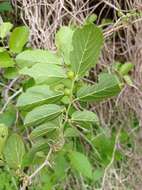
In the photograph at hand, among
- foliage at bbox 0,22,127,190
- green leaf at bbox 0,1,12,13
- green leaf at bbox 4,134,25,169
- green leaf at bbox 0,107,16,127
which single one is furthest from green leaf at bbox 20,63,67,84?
green leaf at bbox 0,1,12,13

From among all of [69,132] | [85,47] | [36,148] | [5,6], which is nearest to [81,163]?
[69,132]

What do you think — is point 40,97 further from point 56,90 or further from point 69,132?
point 69,132

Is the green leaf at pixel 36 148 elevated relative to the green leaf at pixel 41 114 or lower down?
lower down

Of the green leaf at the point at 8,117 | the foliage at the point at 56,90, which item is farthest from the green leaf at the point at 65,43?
the green leaf at the point at 8,117

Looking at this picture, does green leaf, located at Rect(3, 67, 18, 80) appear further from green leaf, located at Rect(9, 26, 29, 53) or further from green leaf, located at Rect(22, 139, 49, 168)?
green leaf, located at Rect(22, 139, 49, 168)

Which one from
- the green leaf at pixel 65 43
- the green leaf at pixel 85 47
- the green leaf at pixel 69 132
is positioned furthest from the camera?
the green leaf at pixel 69 132

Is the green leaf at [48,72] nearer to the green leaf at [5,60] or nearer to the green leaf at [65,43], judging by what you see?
the green leaf at [65,43]

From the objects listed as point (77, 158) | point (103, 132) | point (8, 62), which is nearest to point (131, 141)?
point (103, 132)
